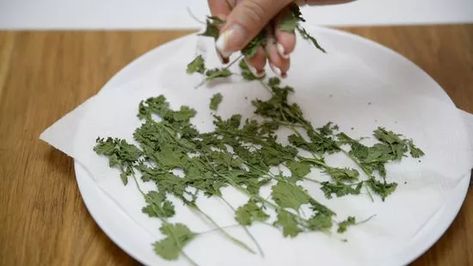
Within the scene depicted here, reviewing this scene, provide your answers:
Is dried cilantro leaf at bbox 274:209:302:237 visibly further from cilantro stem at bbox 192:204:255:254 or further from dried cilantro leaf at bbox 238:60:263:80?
dried cilantro leaf at bbox 238:60:263:80

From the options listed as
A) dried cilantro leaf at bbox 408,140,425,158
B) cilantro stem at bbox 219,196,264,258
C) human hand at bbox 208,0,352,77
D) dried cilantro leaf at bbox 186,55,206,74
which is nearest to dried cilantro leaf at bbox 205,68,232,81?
dried cilantro leaf at bbox 186,55,206,74

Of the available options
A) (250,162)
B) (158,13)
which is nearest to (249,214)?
(250,162)

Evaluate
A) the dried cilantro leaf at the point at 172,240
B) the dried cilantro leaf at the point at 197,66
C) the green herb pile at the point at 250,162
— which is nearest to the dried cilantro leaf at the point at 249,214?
the green herb pile at the point at 250,162

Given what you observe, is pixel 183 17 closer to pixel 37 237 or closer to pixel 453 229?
pixel 37 237

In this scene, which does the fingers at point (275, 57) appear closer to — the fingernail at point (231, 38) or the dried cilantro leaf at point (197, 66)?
the fingernail at point (231, 38)

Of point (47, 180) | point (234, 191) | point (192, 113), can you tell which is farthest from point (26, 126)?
Answer: point (234, 191)

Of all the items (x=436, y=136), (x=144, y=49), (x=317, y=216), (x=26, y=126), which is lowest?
(x=26, y=126)
